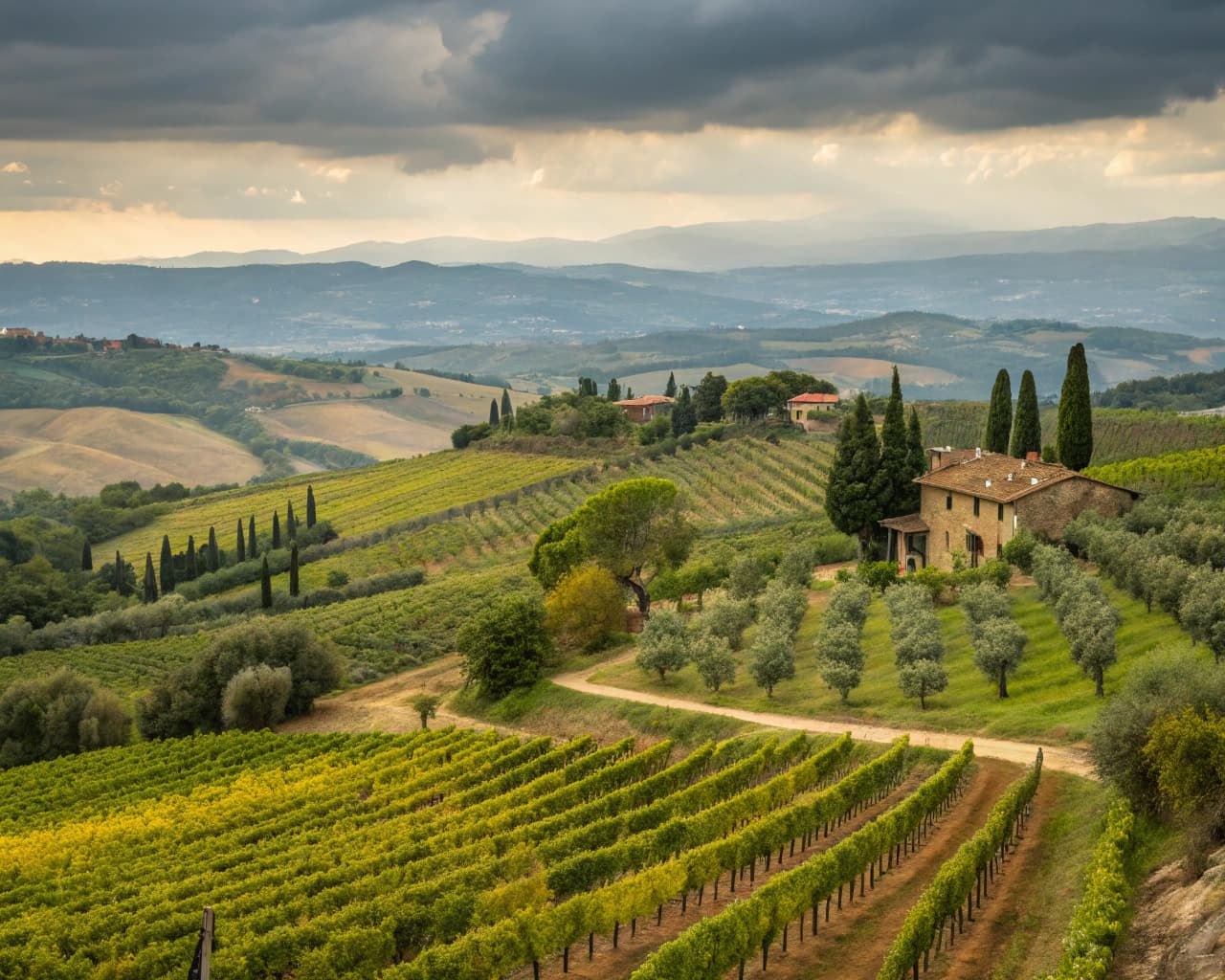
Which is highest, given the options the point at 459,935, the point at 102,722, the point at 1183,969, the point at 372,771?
the point at 1183,969

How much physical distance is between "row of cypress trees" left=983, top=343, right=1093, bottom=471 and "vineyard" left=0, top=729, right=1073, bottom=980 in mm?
31810

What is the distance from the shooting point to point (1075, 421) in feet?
199

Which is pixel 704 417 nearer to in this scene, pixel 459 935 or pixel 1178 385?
pixel 1178 385

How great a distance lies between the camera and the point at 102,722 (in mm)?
56781

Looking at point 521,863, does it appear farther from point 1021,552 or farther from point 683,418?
point 683,418

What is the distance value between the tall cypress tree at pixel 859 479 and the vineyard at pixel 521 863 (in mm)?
26928

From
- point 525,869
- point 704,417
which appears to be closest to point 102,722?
point 525,869

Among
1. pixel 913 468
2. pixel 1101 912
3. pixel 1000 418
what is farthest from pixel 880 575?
pixel 1101 912

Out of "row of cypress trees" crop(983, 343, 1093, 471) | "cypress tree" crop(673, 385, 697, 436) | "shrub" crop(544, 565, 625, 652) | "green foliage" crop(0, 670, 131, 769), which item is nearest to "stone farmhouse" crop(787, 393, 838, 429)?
"cypress tree" crop(673, 385, 697, 436)

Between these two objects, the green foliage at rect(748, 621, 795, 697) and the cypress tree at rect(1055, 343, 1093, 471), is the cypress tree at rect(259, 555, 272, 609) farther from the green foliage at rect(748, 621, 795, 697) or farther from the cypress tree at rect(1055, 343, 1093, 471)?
the cypress tree at rect(1055, 343, 1093, 471)

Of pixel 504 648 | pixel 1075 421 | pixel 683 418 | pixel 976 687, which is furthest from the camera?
pixel 683 418

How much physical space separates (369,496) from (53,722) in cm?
6549

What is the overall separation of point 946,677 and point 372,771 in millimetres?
19602

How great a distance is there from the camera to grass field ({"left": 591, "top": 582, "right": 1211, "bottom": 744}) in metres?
35.4
